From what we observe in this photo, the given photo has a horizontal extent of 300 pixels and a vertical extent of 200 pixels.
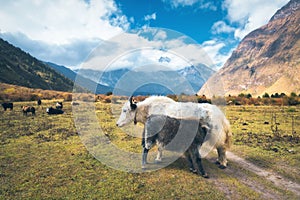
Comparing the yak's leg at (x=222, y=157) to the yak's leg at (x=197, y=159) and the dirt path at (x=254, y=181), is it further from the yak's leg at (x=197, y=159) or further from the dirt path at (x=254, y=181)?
the yak's leg at (x=197, y=159)

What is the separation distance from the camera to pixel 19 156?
9773mm

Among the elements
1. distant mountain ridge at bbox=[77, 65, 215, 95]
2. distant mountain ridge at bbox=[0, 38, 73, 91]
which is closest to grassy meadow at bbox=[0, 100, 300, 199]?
distant mountain ridge at bbox=[77, 65, 215, 95]

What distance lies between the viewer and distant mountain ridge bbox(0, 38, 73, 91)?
93.6 metres

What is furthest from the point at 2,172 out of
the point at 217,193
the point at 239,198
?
the point at 239,198

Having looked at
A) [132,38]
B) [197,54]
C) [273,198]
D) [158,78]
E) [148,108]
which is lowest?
[273,198]

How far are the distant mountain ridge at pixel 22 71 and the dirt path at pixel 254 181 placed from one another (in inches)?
3774

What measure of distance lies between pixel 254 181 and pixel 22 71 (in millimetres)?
119238

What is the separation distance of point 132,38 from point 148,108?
3.07m

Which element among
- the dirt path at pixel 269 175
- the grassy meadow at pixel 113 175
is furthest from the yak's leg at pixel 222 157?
the dirt path at pixel 269 175

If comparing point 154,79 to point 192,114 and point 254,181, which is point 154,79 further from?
point 254,181

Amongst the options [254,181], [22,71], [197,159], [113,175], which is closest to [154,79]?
[197,159]

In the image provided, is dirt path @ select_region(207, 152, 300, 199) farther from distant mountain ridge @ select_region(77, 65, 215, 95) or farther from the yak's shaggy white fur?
distant mountain ridge @ select_region(77, 65, 215, 95)

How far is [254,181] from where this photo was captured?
8008 millimetres

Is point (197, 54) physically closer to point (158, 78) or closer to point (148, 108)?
point (158, 78)
